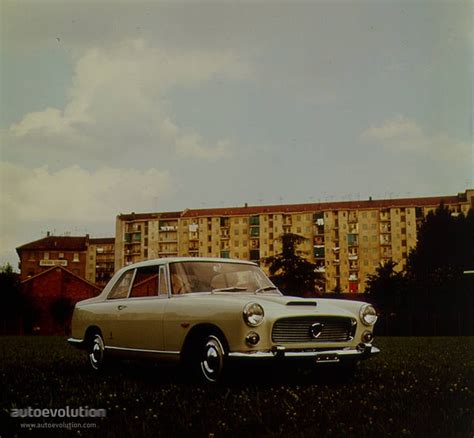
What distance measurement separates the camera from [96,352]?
751 centimetres

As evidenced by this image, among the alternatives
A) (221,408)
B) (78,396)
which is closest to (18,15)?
(78,396)

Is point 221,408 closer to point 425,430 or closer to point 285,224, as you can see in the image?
point 425,430

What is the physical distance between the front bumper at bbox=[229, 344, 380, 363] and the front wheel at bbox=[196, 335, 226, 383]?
0.56ft

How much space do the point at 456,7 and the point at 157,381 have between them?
5154 mm

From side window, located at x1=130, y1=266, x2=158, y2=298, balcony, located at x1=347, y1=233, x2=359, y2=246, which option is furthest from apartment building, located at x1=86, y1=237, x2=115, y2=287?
side window, located at x1=130, y1=266, x2=158, y2=298

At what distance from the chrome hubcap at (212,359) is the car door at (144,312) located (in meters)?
0.65

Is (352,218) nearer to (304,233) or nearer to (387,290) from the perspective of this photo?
(304,233)

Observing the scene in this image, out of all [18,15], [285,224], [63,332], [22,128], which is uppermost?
[285,224]

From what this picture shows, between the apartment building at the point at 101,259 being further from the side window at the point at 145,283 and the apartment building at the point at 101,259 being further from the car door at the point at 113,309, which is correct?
the side window at the point at 145,283

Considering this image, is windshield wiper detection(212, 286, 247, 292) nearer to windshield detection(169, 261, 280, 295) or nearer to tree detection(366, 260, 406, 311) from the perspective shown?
windshield detection(169, 261, 280, 295)

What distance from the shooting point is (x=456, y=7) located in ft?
19.8

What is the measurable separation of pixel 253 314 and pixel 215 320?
1.32 feet

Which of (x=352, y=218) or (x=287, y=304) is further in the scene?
(x=352, y=218)

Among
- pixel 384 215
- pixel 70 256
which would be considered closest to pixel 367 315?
pixel 384 215
